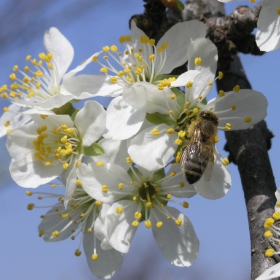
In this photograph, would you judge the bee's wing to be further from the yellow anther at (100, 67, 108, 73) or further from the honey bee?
the yellow anther at (100, 67, 108, 73)

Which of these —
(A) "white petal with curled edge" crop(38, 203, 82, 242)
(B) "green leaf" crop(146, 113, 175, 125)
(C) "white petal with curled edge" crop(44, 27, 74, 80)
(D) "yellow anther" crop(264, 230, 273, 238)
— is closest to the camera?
(D) "yellow anther" crop(264, 230, 273, 238)

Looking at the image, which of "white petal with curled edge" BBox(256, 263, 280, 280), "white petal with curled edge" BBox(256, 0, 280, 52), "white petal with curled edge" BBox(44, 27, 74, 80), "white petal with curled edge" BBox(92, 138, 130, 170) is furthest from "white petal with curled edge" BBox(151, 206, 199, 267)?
"white petal with curled edge" BBox(44, 27, 74, 80)

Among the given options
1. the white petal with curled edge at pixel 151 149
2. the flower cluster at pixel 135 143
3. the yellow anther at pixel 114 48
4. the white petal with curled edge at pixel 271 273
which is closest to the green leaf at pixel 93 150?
the flower cluster at pixel 135 143

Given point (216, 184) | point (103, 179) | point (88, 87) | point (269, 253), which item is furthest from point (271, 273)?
point (88, 87)

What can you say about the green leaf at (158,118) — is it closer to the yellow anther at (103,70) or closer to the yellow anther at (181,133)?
the yellow anther at (181,133)

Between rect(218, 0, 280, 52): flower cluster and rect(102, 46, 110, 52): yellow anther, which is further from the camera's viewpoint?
rect(102, 46, 110, 52): yellow anther
